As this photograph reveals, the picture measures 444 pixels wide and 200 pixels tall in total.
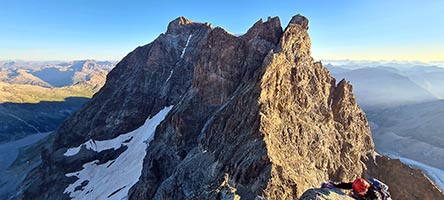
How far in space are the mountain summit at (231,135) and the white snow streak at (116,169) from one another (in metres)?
0.42

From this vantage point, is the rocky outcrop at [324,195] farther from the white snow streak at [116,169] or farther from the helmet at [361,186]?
the white snow streak at [116,169]

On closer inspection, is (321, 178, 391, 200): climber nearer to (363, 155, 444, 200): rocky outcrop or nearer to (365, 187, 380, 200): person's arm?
(365, 187, 380, 200): person's arm

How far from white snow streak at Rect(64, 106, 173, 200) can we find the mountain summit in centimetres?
42

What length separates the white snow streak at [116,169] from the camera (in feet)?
304

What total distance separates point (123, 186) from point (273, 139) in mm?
55144

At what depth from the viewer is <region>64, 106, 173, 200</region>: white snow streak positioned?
92.8m

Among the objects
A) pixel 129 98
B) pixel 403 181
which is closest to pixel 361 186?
pixel 403 181

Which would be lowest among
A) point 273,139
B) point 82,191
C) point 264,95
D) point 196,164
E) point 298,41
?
point 82,191

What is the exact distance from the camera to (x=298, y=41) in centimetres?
6919

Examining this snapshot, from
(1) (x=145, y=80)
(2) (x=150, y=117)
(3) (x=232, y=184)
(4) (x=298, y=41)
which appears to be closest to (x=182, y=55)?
(1) (x=145, y=80)

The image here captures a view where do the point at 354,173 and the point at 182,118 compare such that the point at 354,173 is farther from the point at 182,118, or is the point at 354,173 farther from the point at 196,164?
the point at 182,118

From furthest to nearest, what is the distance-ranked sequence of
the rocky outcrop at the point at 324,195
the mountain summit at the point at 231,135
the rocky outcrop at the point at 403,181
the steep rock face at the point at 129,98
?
the steep rock face at the point at 129,98 → the rocky outcrop at the point at 403,181 → the mountain summit at the point at 231,135 → the rocky outcrop at the point at 324,195

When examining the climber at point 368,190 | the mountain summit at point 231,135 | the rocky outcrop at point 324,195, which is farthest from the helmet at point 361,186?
the mountain summit at point 231,135

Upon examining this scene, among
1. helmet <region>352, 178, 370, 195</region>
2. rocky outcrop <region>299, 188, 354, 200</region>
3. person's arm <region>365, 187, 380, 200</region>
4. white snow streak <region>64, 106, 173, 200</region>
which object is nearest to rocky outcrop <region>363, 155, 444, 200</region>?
person's arm <region>365, 187, 380, 200</region>
